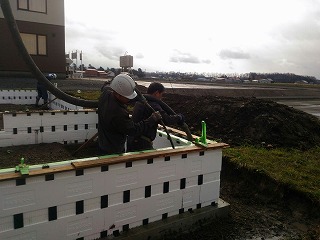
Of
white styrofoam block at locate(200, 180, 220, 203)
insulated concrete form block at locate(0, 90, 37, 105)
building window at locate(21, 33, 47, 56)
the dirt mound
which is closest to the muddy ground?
the dirt mound

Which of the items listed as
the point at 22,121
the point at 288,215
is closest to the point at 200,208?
the point at 288,215

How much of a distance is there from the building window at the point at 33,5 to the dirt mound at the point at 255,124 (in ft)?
63.1

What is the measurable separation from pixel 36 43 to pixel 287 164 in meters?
23.5

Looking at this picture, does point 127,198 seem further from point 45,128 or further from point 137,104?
point 45,128

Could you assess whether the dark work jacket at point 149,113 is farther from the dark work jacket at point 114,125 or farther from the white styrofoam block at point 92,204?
the white styrofoam block at point 92,204

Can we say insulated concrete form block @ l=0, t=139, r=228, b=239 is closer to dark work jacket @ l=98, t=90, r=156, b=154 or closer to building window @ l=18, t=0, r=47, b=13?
dark work jacket @ l=98, t=90, r=156, b=154

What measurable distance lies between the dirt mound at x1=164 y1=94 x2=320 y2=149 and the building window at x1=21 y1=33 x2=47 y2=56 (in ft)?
60.0

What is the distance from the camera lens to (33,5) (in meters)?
23.1

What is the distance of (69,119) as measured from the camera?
6582 mm

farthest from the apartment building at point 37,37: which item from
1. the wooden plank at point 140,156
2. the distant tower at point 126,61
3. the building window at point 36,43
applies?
the wooden plank at point 140,156

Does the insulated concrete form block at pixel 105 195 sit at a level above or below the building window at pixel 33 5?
below

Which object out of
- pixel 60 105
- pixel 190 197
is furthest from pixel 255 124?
pixel 60 105

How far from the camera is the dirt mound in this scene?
24.3ft

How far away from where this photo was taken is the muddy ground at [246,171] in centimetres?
371
